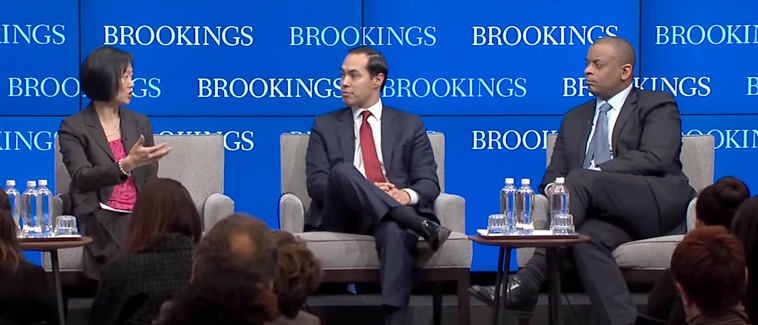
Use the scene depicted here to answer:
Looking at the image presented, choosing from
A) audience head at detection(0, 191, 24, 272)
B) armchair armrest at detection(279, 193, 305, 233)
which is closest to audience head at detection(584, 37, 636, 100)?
armchair armrest at detection(279, 193, 305, 233)

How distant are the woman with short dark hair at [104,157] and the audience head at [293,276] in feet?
8.05

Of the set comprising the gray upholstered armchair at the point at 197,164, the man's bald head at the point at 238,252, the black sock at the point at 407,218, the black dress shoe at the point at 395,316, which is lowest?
the black dress shoe at the point at 395,316

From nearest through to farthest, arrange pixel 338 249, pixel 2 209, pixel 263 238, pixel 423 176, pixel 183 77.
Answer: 1. pixel 263 238
2. pixel 2 209
3. pixel 338 249
4. pixel 423 176
5. pixel 183 77

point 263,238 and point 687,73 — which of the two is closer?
point 263,238

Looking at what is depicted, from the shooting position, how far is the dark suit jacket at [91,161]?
17.9 feet

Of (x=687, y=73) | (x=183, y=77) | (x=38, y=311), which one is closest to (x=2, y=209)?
(x=38, y=311)

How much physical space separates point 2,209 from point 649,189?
9.55 feet

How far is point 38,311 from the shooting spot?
4035 millimetres

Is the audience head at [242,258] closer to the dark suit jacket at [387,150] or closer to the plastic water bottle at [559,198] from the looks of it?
the plastic water bottle at [559,198]

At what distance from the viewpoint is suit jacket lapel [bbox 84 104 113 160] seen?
222 inches

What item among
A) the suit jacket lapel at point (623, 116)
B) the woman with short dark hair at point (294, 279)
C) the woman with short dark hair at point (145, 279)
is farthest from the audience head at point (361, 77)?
the woman with short dark hair at point (294, 279)

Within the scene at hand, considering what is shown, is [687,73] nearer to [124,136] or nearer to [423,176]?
[423,176]

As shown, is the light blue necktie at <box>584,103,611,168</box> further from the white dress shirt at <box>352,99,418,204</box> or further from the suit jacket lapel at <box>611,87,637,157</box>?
the white dress shirt at <box>352,99,418,204</box>

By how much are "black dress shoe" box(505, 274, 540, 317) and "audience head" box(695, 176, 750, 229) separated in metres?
1.04
